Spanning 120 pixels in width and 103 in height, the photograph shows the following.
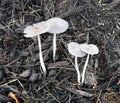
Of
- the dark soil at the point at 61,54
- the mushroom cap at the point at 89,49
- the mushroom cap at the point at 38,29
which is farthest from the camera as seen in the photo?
the dark soil at the point at 61,54

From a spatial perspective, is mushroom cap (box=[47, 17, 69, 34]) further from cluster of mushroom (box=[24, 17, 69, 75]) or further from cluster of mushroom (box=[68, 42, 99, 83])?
cluster of mushroom (box=[68, 42, 99, 83])

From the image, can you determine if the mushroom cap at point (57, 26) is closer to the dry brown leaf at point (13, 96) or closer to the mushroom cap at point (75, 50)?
the mushroom cap at point (75, 50)

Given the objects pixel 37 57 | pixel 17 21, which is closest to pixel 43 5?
pixel 17 21

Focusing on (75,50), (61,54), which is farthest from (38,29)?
(61,54)

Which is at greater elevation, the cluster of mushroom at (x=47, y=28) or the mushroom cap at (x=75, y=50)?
the cluster of mushroom at (x=47, y=28)

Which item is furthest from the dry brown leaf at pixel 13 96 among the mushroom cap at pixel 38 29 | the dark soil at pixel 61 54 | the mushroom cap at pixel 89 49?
the mushroom cap at pixel 89 49

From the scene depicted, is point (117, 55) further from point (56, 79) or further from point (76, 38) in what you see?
point (56, 79)

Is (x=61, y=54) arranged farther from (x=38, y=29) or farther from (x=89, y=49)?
(x=38, y=29)

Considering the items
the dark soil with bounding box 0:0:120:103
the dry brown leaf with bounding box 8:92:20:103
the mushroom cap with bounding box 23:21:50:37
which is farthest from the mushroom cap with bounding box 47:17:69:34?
the dry brown leaf with bounding box 8:92:20:103
